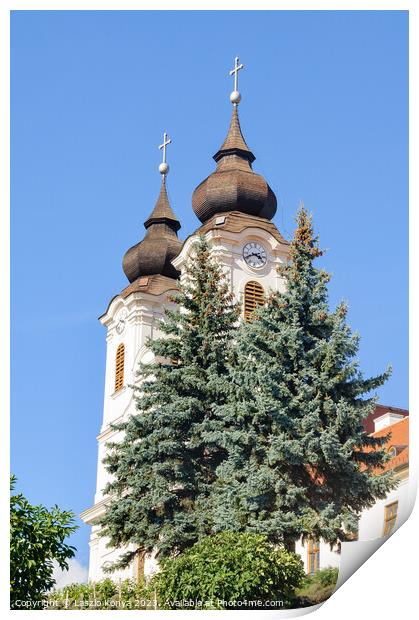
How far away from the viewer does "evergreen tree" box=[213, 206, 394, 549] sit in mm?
14281

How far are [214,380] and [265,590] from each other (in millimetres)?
3824

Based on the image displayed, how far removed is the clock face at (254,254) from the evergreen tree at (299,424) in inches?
317

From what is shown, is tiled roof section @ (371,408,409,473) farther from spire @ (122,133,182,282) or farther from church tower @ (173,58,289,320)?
spire @ (122,133,182,282)

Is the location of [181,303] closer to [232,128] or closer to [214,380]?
[214,380]

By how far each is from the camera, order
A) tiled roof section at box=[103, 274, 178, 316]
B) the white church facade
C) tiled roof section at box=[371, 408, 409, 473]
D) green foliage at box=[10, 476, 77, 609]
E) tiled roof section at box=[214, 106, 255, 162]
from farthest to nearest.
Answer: tiled roof section at box=[103, 274, 178, 316] → the white church facade → tiled roof section at box=[214, 106, 255, 162] → tiled roof section at box=[371, 408, 409, 473] → green foliage at box=[10, 476, 77, 609]

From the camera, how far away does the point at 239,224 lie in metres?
24.4

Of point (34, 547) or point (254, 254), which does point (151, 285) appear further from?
point (34, 547)

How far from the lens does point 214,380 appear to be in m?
16.0

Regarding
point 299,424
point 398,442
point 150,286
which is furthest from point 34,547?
point 150,286

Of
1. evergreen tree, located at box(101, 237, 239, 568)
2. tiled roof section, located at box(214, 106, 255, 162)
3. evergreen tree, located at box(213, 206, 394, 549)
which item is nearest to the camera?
evergreen tree, located at box(213, 206, 394, 549)

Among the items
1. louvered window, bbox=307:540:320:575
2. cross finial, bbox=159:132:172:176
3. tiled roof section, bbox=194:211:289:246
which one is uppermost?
tiled roof section, bbox=194:211:289:246

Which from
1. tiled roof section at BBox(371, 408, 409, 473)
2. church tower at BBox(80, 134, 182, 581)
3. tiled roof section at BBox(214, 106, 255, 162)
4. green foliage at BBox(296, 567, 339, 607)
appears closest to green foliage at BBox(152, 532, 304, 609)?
green foliage at BBox(296, 567, 339, 607)

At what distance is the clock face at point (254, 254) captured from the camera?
23984 mm

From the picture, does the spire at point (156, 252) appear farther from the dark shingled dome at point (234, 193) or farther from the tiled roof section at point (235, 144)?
the tiled roof section at point (235, 144)
